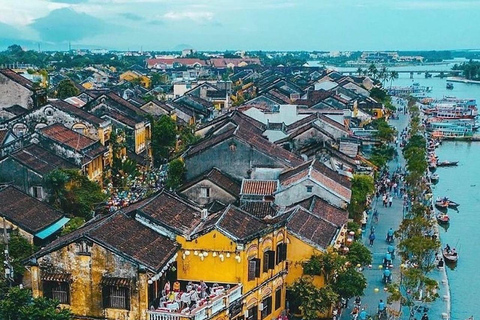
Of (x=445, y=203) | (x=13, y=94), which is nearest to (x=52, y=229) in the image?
(x=13, y=94)

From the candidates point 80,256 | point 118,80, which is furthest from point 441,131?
point 80,256

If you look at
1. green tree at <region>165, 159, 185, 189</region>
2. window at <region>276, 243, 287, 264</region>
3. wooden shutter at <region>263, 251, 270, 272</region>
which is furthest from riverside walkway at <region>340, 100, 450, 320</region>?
green tree at <region>165, 159, 185, 189</region>

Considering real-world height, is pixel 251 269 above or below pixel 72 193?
above

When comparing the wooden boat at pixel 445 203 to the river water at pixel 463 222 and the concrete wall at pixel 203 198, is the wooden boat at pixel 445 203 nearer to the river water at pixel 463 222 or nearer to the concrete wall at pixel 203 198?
the river water at pixel 463 222

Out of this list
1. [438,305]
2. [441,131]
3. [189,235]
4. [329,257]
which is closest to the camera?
[189,235]

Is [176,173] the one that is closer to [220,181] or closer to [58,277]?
[220,181]

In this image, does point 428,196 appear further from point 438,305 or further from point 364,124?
point 364,124

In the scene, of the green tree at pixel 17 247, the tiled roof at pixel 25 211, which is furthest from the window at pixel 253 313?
the tiled roof at pixel 25 211

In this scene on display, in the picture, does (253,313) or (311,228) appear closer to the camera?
(253,313)
